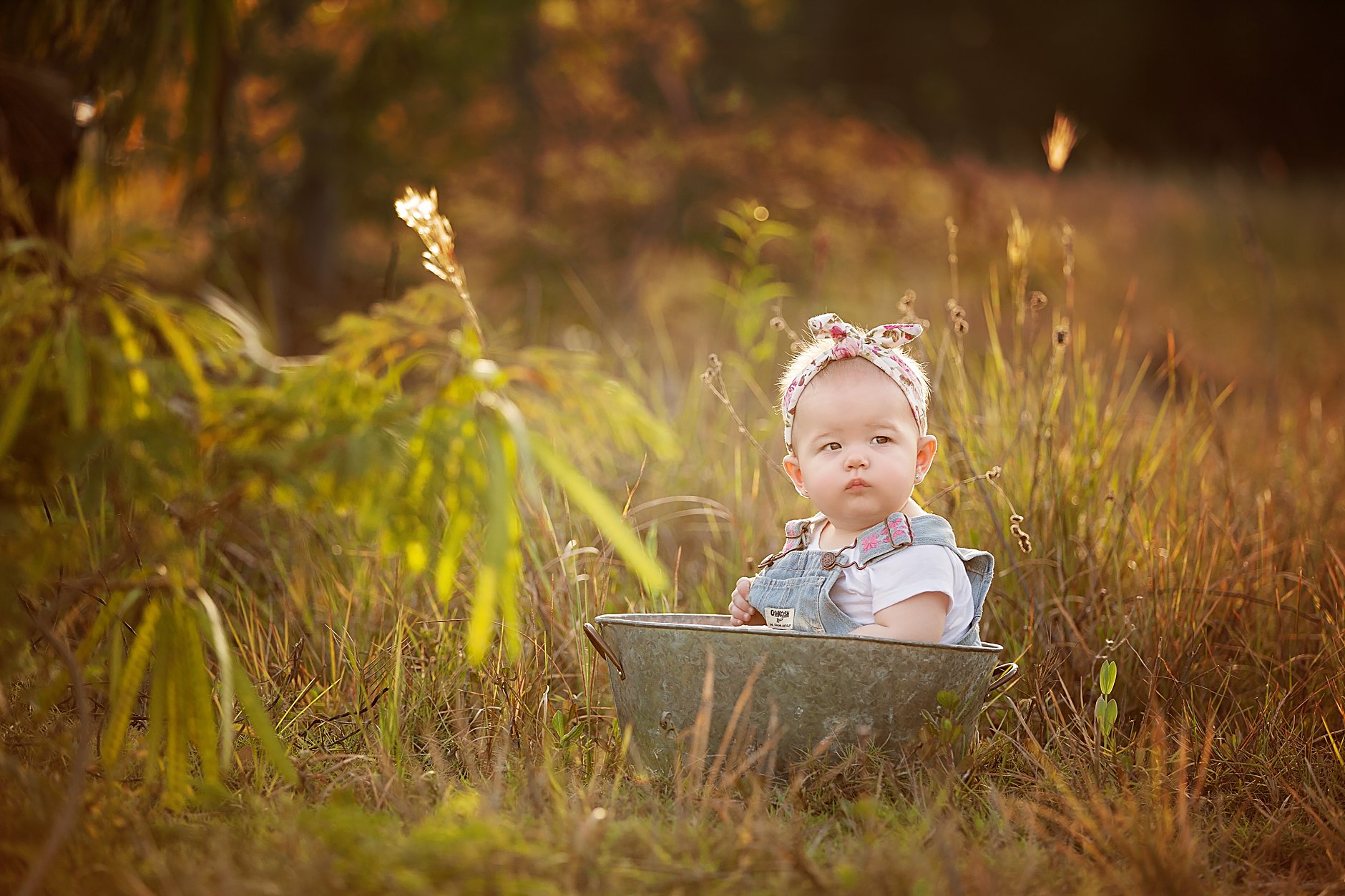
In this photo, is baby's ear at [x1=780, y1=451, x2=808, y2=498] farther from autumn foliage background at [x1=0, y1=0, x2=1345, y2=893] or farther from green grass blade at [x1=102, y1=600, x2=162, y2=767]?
green grass blade at [x1=102, y1=600, x2=162, y2=767]

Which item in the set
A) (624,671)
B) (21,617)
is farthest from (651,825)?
(21,617)

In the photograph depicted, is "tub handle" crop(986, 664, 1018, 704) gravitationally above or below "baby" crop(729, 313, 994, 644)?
below

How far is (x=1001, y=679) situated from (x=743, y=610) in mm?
543

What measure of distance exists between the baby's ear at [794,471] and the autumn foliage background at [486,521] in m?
0.34

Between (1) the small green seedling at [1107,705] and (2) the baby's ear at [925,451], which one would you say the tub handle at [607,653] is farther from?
(2) the baby's ear at [925,451]

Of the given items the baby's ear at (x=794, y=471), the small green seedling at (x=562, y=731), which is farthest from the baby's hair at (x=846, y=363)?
the small green seedling at (x=562, y=731)

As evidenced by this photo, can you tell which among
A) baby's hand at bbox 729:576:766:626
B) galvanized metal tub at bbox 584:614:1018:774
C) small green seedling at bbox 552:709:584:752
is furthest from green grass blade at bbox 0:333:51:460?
baby's hand at bbox 729:576:766:626

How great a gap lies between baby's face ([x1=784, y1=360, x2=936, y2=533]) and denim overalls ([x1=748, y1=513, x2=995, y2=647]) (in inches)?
2.3

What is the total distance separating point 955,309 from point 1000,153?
15971 mm

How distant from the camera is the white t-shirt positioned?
2.04 metres

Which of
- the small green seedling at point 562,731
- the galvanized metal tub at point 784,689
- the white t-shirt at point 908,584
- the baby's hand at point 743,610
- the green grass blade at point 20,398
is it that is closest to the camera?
the green grass blade at point 20,398

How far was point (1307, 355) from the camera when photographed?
7004 millimetres

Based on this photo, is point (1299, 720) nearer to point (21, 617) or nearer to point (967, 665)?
point (967, 665)

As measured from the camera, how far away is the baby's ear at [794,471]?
2316 millimetres
